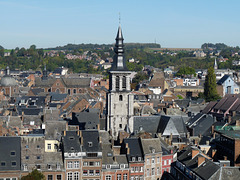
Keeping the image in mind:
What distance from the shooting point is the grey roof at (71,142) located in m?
69.1

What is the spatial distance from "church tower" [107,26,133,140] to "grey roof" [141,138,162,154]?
345 inches

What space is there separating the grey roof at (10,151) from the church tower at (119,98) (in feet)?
57.8

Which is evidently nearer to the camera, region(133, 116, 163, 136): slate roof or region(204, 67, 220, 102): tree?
region(133, 116, 163, 136): slate roof

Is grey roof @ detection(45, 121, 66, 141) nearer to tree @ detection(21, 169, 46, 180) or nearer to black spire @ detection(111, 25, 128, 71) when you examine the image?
black spire @ detection(111, 25, 128, 71)

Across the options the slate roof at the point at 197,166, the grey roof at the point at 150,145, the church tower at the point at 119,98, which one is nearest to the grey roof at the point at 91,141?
the grey roof at the point at 150,145

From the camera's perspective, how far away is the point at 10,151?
68312 mm

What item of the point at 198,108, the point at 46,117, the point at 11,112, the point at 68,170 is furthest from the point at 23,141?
the point at 198,108

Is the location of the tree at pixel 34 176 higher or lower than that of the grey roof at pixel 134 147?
lower

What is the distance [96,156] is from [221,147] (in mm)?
17692

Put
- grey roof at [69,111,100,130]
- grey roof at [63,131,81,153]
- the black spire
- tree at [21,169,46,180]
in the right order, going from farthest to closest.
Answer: grey roof at [69,111,100,130], the black spire, grey roof at [63,131,81,153], tree at [21,169,46,180]

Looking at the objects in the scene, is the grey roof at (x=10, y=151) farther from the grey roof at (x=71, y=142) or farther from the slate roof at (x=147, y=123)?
the slate roof at (x=147, y=123)

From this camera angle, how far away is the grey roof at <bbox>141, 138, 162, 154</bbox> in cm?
7225

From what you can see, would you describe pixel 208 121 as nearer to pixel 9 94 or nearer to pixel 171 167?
pixel 171 167

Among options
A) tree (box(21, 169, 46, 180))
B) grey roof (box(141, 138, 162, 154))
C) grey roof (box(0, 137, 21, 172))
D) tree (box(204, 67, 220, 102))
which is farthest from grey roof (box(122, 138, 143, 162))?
tree (box(204, 67, 220, 102))
